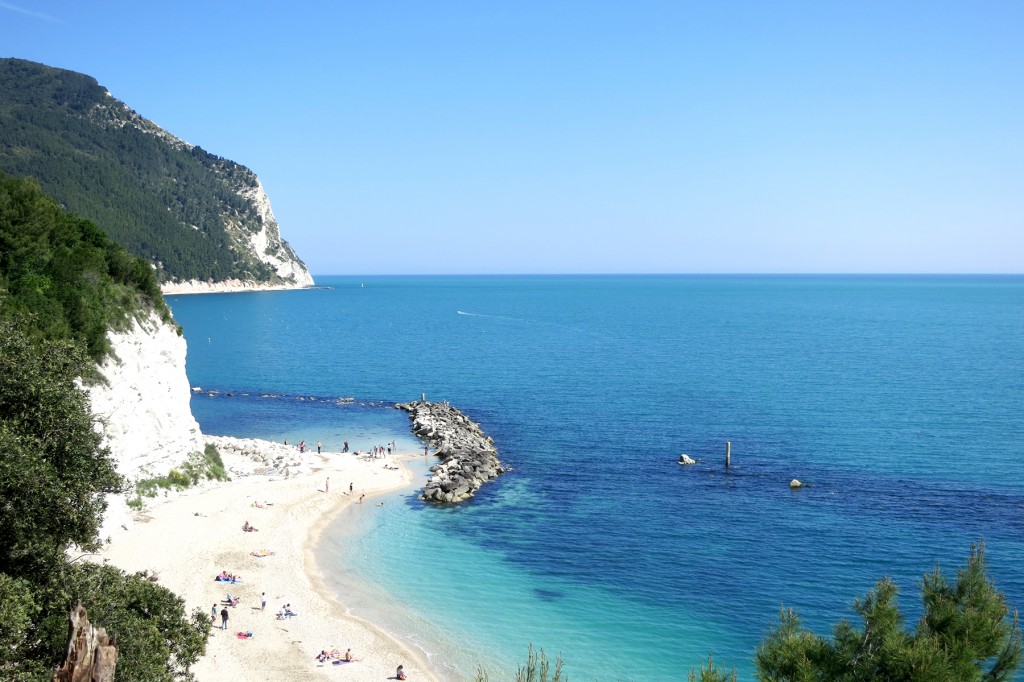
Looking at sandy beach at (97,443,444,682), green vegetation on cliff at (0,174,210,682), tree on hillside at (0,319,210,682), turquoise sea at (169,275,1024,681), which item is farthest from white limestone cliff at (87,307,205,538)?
tree on hillside at (0,319,210,682)

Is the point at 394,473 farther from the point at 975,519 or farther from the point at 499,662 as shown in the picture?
the point at 975,519

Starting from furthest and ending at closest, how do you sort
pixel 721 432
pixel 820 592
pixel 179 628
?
pixel 721 432 < pixel 820 592 < pixel 179 628

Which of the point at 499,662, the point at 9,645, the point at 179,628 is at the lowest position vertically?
the point at 499,662

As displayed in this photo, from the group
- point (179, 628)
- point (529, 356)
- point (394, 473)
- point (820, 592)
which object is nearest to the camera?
point (179, 628)

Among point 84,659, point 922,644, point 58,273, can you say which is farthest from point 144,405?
point 922,644

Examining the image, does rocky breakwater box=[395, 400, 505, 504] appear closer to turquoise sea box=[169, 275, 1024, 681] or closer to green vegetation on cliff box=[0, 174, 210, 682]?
turquoise sea box=[169, 275, 1024, 681]

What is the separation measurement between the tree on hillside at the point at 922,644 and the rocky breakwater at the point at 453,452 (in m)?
35.3

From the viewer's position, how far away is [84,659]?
12062 mm

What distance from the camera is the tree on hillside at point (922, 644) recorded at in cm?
1281

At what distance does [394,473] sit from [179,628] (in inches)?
1487

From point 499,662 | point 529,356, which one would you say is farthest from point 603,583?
point 529,356

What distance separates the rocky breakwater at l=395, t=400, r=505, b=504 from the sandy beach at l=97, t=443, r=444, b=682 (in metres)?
3.72

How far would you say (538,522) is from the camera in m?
44.2

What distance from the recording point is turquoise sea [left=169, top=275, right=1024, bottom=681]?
32281 mm
